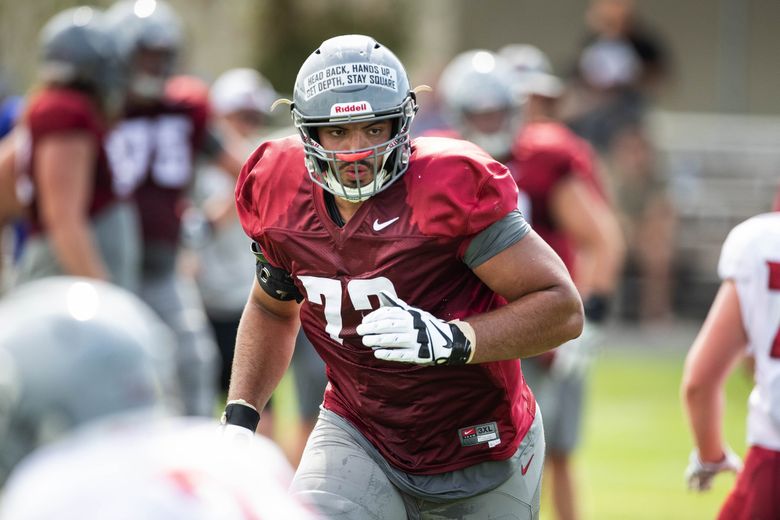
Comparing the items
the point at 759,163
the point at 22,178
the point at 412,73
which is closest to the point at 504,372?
the point at 22,178

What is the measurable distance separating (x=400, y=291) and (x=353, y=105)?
502 mm

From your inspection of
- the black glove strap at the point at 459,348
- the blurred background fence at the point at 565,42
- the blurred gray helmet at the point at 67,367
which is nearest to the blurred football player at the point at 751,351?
the black glove strap at the point at 459,348

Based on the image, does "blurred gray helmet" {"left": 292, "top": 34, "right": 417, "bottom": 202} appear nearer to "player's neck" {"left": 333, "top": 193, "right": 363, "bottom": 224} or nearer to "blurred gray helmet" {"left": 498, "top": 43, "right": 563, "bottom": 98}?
"player's neck" {"left": 333, "top": 193, "right": 363, "bottom": 224}

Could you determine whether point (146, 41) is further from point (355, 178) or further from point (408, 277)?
point (408, 277)

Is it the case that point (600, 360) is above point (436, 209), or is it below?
below

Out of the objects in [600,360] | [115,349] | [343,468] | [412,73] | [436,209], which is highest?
[115,349]

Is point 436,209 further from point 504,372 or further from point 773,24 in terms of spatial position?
point 773,24

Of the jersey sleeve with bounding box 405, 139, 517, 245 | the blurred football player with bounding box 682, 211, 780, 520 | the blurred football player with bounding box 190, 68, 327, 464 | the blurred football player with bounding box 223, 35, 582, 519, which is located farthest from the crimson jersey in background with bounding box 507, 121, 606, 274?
the jersey sleeve with bounding box 405, 139, 517, 245

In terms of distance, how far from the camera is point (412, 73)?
1666 centimetres

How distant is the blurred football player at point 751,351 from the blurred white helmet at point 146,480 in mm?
1846

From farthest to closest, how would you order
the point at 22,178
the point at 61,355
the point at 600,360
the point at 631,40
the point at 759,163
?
the point at 759,163 < the point at 631,40 < the point at 600,360 < the point at 22,178 < the point at 61,355

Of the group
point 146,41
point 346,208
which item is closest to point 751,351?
point 346,208

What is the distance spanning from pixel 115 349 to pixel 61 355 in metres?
0.09

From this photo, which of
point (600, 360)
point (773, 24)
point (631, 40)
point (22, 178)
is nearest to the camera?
point (22, 178)
